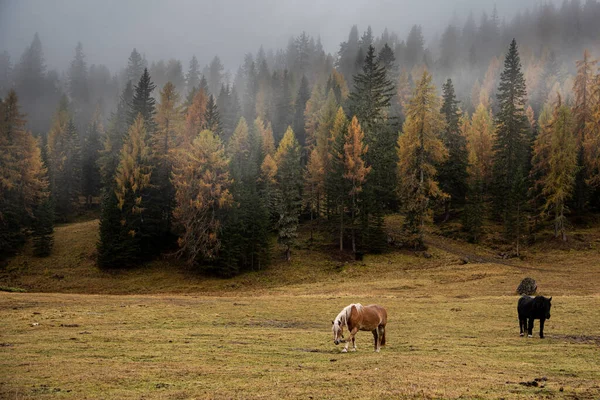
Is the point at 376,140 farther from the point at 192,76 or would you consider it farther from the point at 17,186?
the point at 192,76

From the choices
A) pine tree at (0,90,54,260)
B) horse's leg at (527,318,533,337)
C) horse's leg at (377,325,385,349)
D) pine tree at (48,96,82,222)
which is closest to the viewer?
horse's leg at (377,325,385,349)

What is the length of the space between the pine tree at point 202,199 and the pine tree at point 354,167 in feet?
55.5

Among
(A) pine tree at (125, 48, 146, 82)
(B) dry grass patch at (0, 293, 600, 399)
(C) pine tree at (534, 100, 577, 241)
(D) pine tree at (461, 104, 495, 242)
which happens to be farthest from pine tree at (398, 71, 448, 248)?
(A) pine tree at (125, 48, 146, 82)

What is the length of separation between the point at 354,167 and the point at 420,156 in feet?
30.2

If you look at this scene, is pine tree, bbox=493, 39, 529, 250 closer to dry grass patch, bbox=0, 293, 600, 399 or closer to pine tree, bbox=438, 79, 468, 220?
pine tree, bbox=438, 79, 468, 220

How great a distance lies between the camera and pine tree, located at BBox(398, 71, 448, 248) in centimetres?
5588

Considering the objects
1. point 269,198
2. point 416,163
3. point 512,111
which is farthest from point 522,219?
point 269,198

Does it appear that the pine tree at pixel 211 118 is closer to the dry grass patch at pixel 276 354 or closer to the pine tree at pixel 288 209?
the pine tree at pixel 288 209

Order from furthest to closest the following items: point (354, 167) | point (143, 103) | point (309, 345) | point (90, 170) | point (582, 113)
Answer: point (90, 170) < point (143, 103) < point (582, 113) < point (354, 167) < point (309, 345)

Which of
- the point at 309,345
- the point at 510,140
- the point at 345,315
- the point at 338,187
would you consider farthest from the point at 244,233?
the point at 510,140

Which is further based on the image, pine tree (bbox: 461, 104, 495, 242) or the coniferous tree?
pine tree (bbox: 461, 104, 495, 242)

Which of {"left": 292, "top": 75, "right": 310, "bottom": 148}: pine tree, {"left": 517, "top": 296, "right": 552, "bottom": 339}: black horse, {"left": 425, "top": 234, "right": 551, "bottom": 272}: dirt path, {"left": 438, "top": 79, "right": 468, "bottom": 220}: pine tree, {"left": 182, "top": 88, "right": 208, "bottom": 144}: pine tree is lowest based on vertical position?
{"left": 425, "top": 234, "right": 551, "bottom": 272}: dirt path

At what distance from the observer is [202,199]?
5250cm

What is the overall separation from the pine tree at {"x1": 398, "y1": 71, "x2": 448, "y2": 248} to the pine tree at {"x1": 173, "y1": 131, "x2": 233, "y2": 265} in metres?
24.6
